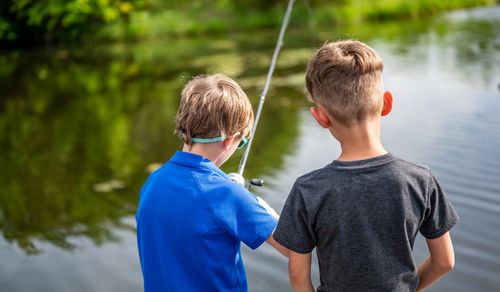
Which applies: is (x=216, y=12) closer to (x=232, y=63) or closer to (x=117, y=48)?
(x=117, y=48)

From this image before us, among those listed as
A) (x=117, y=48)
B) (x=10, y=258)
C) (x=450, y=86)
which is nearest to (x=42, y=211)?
(x=10, y=258)

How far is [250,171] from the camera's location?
17.4 feet

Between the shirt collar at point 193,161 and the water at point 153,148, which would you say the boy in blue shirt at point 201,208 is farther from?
the water at point 153,148

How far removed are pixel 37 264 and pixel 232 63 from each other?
397 inches

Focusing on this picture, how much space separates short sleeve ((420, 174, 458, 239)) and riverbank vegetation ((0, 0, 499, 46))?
15870 millimetres

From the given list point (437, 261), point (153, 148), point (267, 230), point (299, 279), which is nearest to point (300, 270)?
point (299, 279)

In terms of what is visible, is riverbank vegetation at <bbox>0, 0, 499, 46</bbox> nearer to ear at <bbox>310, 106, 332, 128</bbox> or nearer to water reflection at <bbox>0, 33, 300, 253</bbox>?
water reflection at <bbox>0, 33, 300, 253</bbox>

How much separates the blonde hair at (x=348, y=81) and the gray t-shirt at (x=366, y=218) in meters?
0.13

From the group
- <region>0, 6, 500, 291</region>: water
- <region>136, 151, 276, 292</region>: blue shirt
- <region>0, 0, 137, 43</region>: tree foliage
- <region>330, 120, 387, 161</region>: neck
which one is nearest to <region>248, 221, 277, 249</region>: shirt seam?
<region>136, 151, 276, 292</region>: blue shirt

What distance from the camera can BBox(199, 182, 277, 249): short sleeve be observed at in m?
1.57

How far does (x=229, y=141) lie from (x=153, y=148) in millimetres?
4894

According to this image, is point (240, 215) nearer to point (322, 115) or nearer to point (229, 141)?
point (229, 141)

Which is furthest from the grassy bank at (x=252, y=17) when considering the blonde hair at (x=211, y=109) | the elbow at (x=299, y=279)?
the elbow at (x=299, y=279)

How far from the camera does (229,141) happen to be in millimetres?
1670
